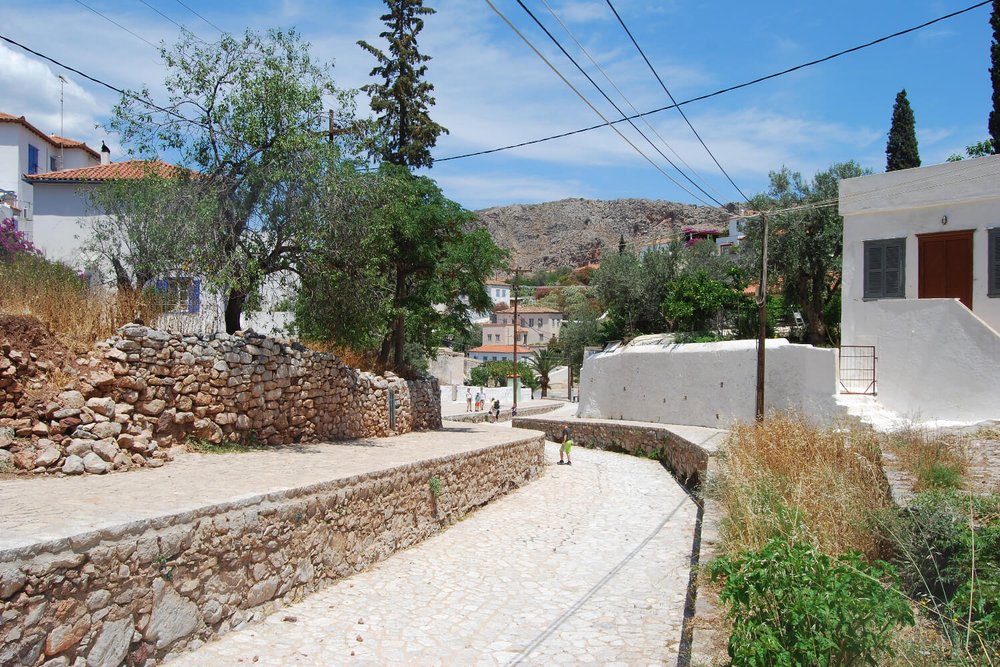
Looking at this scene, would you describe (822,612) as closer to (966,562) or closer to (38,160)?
(966,562)

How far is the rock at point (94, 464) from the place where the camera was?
8633mm

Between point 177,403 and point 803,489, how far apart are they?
8.65 metres

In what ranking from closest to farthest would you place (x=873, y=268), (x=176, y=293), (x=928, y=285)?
(x=176, y=293)
(x=928, y=285)
(x=873, y=268)

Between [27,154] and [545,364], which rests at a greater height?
[27,154]

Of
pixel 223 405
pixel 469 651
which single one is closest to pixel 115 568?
pixel 469 651

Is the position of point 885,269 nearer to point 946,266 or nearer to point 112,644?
point 946,266

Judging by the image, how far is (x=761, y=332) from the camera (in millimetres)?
20875

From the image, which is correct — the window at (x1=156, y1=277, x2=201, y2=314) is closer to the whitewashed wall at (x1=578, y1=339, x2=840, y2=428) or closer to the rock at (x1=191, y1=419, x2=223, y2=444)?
the rock at (x1=191, y1=419, x2=223, y2=444)

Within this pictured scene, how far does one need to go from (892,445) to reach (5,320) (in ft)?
41.0

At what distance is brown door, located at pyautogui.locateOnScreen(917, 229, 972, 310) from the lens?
60.0 ft

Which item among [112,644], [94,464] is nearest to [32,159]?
[94,464]

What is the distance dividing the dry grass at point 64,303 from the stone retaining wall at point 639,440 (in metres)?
12.3

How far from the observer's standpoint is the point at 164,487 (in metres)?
8.02

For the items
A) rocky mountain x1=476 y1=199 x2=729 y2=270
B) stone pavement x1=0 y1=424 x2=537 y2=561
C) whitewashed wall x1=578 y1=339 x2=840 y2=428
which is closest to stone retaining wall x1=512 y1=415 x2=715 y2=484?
whitewashed wall x1=578 y1=339 x2=840 y2=428
